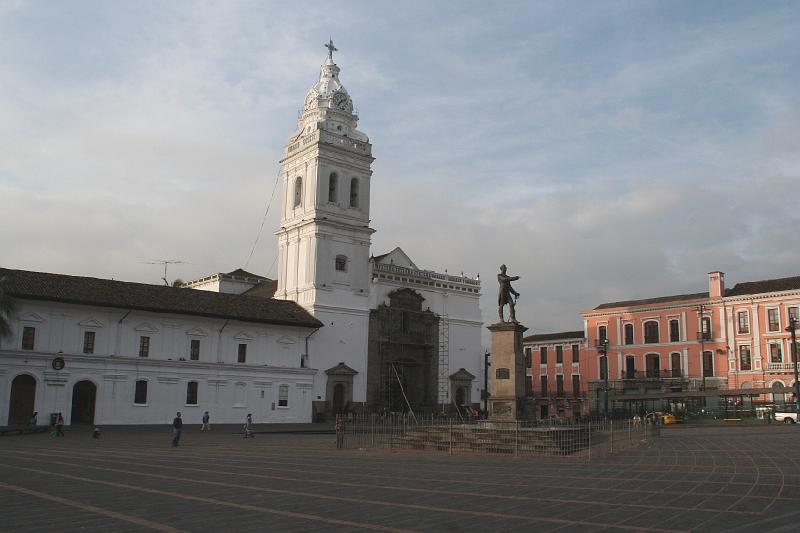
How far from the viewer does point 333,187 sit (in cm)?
5159

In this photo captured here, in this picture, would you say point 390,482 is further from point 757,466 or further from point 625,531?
point 757,466

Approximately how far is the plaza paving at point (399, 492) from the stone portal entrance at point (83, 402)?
58.6 feet

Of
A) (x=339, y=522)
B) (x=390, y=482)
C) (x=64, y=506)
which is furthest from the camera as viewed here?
(x=390, y=482)

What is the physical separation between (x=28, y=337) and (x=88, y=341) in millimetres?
2976

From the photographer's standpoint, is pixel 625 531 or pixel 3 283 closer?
pixel 625 531

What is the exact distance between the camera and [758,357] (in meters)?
50.3

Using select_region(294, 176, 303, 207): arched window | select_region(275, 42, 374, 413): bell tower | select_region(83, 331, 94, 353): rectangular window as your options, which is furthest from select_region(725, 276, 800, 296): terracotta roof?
select_region(83, 331, 94, 353): rectangular window

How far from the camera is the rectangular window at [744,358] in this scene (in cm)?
5100

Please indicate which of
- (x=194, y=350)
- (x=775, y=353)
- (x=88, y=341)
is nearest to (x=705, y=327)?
(x=775, y=353)

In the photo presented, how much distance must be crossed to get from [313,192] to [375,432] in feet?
87.5

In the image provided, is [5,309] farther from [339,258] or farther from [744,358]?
[744,358]

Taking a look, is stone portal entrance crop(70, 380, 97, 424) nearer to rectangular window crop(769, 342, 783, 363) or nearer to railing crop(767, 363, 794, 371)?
railing crop(767, 363, 794, 371)

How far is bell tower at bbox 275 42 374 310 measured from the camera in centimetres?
4947

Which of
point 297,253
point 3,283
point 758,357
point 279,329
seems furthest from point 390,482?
point 758,357
